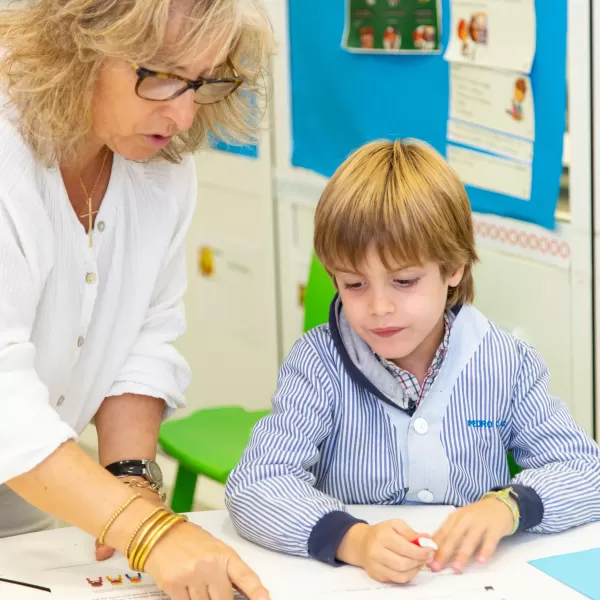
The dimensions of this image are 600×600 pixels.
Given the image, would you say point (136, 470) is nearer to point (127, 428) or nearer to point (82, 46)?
point (127, 428)

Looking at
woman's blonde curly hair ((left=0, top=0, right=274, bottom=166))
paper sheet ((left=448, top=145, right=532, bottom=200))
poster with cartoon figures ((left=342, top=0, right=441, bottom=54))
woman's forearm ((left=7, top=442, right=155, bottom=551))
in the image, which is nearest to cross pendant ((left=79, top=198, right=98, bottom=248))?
woman's blonde curly hair ((left=0, top=0, right=274, bottom=166))

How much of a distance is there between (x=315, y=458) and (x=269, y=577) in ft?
0.82

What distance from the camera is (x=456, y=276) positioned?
5.32 ft

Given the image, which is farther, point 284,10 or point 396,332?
point 284,10

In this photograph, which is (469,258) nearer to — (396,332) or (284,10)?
(396,332)

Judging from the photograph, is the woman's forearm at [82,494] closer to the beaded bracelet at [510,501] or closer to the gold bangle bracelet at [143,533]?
the gold bangle bracelet at [143,533]

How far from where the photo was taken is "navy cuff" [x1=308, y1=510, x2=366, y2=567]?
135cm

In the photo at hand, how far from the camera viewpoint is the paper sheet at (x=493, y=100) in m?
2.27

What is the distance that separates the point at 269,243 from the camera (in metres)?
3.14

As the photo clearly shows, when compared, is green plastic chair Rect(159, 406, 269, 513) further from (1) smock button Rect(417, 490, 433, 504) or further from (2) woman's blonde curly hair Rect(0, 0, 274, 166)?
(2) woman's blonde curly hair Rect(0, 0, 274, 166)

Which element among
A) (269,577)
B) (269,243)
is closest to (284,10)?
(269,243)

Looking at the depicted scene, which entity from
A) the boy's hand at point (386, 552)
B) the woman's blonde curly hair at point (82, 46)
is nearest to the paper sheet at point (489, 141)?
the woman's blonde curly hair at point (82, 46)

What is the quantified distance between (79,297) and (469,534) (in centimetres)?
64

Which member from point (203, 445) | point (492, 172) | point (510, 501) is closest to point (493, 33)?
point (492, 172)
